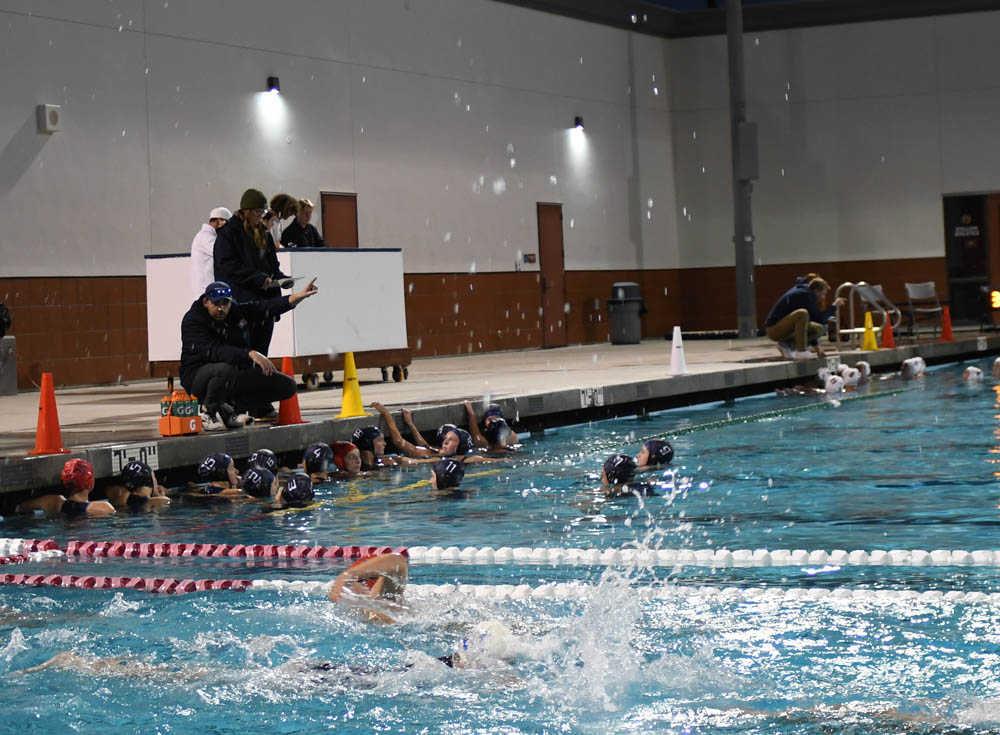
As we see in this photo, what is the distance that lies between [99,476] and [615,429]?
5.43 meters

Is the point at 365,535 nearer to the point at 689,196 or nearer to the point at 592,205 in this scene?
the point at 592,205

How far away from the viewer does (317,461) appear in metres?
9.47

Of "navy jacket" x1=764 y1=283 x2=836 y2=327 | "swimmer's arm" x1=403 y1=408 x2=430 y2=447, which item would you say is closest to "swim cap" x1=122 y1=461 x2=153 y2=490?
"swimmer's arm" x1=403 y1=408 x2=430 y2=447

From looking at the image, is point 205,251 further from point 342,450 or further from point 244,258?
point 342,450

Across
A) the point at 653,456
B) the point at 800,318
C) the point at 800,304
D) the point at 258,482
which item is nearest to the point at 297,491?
the point at 258,482

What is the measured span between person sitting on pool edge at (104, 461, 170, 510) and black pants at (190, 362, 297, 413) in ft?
3.40

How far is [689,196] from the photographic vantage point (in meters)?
27.7

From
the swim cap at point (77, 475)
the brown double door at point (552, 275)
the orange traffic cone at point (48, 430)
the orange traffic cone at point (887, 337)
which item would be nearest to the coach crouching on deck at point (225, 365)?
the orange traffic cone at point (48, 430)

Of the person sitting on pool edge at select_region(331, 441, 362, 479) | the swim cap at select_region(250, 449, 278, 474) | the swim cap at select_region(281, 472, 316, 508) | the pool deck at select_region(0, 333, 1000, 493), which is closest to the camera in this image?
the swim cap at select_region(281, 472, 316, 508)

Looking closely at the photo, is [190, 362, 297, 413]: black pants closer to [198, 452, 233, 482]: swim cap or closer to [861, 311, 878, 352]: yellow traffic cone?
[198, 452, 233, 482]: swim cap

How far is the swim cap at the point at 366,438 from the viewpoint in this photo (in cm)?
1016

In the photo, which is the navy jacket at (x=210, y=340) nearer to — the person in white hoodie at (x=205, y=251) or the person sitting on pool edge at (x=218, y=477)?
the person sitting on pool edge at (x=218, y=477)

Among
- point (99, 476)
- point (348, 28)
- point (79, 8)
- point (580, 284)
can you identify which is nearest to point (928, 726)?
point (99, 476)

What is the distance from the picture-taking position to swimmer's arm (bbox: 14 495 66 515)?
8484mm
